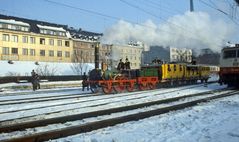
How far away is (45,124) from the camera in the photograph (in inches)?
429

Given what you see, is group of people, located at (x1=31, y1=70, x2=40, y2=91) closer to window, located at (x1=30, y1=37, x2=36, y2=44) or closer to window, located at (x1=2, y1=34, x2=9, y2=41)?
window, located at (x1=2, y1=34, x2=9, y2=41)

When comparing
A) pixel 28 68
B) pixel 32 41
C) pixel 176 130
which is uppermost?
pixel 32 41

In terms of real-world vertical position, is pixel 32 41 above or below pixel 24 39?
below

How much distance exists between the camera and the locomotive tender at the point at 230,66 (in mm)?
25641

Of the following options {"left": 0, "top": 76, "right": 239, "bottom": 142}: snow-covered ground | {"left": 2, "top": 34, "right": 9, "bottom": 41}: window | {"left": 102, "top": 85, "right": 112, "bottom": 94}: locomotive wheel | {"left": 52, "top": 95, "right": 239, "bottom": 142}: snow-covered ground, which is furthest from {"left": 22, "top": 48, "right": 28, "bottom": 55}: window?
{"left": 52, "top": 95, "right": 239, "bottom": 142}: snow-covered ground

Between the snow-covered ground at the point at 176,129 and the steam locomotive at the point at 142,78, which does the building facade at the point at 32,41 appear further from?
the snow-covered ground at the point at 176,129

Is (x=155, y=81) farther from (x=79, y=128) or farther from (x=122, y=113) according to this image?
(x=79, y=128)

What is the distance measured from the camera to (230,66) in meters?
26.0

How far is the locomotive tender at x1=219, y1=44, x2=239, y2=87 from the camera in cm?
2564

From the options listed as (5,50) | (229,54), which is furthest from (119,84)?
(5,50)

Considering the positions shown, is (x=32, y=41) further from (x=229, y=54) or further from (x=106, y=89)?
(x=229, y=54)

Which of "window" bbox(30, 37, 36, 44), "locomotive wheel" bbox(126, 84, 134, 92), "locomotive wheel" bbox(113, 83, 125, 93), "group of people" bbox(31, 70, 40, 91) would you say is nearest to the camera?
"locomotive wheel" bbox(113, 83, 125, 93)

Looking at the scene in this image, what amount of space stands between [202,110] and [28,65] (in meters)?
47.5

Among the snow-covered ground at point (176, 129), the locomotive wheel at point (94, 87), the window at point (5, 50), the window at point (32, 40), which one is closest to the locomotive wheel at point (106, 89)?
the locomotive wheel at point (94, 87)
